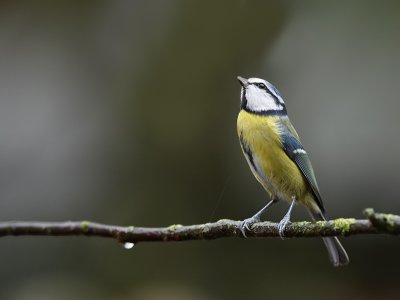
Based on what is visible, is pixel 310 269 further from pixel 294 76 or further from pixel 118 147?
pixel 118 147

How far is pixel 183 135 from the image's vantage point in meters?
3.92

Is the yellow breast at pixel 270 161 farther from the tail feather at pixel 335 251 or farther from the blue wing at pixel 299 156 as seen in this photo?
the tail feather at pixel 335 251

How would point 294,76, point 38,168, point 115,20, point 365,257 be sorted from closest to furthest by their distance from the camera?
point 365,257, point 294,76, point 38,168, point 115,20

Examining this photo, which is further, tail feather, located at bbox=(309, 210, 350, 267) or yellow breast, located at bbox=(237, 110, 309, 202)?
yellow breast, located at bbox=(237, 110, 309, 202)

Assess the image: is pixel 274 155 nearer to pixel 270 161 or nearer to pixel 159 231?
pixel 270 161

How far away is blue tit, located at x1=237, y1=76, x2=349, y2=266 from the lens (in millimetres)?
1876

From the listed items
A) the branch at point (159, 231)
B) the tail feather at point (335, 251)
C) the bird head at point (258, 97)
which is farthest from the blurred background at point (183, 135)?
the branch at point (159, 231)

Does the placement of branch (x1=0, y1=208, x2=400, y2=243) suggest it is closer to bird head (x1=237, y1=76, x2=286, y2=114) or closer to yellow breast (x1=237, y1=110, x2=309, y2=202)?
yellow breast (x1=237, y1=110, x2=309, y2=202)

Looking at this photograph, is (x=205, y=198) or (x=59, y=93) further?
(x=59, y=93)

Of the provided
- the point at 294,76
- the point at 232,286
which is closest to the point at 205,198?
the point at 232,286

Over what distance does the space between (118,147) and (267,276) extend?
1.35 m

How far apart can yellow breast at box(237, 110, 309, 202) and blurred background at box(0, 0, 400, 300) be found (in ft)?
5.09

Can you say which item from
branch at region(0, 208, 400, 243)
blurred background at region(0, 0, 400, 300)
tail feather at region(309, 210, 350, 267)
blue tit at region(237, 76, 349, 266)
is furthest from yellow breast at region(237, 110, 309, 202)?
blurred background at region(0, 0, 400, 300)

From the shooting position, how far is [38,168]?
3986 millimetres
